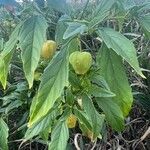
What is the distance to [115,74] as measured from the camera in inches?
27.8

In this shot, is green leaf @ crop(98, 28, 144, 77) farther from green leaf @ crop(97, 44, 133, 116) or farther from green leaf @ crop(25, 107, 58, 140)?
green leaf @ crop(25, 107, 58, 140)

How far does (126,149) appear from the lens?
130 cm

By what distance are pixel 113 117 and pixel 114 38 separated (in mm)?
235

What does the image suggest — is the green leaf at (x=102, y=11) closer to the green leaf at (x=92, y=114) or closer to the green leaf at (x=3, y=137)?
the green leaf at (x=92, y=114)

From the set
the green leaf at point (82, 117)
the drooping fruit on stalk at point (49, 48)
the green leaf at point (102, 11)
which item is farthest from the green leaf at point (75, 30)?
the green leaf at point (82, 117)

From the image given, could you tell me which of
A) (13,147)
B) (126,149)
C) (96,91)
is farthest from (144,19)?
(13,147)

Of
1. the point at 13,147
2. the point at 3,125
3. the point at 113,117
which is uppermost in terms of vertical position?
the point at 113,117

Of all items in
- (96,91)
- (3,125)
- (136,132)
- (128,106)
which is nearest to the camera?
(128,106)

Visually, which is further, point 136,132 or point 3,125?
point 136,132

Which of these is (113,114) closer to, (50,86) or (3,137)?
(50,86)

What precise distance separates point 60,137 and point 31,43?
32 cm

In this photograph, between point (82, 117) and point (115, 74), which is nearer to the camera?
point (115, 74)

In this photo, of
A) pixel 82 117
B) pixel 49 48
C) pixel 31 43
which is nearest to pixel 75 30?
pixel 31 43

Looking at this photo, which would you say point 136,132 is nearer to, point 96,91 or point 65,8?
point 96,91
